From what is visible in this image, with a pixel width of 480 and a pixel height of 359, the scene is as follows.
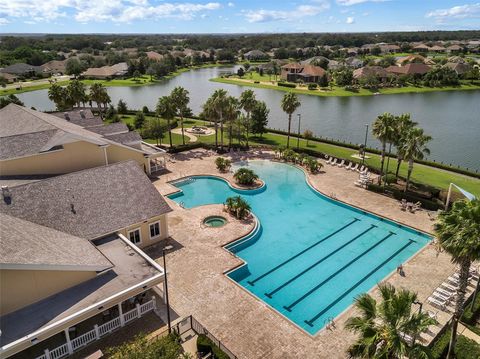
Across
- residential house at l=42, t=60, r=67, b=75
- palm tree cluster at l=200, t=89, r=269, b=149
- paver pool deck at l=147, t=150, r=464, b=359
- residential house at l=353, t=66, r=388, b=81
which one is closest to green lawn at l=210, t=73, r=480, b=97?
residential house at l=353, t=66, r=388, b=81

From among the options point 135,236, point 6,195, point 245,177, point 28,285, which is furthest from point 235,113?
point 28,285

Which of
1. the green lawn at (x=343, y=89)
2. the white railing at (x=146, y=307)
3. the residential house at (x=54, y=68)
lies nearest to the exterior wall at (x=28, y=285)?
the white railing at (x=146, y=307)

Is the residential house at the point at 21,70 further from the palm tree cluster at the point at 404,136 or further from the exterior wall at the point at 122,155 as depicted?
the palm tree cluster at the point at 404,136

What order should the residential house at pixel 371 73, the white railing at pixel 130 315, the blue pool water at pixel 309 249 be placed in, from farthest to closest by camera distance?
the residential house at pixel 371 73, the blue pool water at pixel 309 249, the white railing at pixel 130 315

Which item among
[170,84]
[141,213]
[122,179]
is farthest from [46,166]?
[170,84]

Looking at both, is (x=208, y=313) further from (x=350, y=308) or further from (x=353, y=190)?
(x=353, y=190)

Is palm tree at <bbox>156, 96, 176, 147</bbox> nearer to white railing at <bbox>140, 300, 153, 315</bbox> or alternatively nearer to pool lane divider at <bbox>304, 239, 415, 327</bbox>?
white railing at <bbox>140, 300, 153, 315</bbox>

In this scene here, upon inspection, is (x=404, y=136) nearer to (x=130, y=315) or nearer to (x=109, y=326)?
(x=130, y=315)
